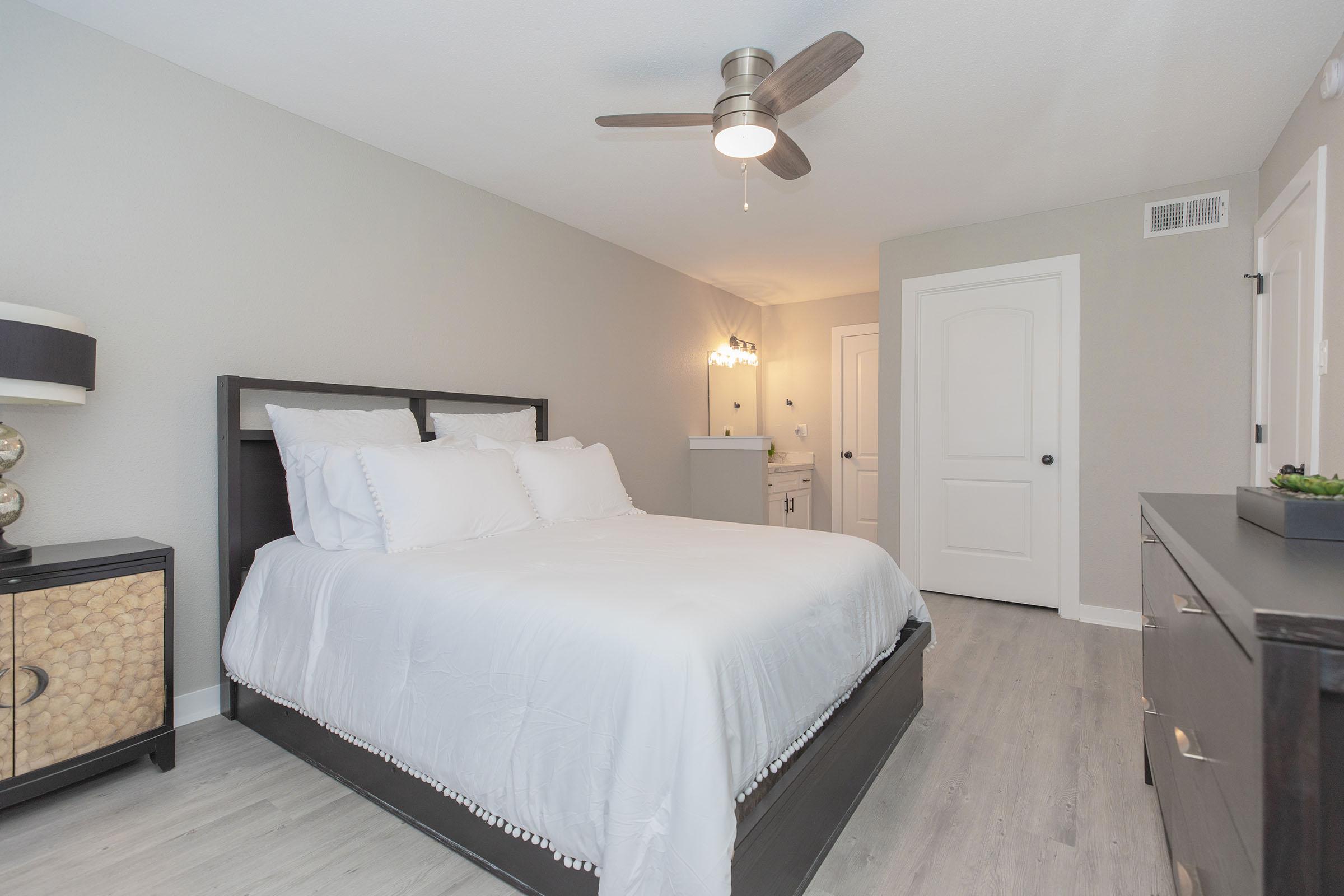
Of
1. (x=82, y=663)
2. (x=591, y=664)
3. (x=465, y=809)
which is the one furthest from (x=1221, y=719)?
(x=82, y=663)

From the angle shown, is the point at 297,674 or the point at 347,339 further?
the point at 347,339

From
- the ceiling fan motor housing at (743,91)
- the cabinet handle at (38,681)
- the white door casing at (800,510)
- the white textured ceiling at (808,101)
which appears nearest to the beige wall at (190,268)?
the white textured ceiling at (808,101)

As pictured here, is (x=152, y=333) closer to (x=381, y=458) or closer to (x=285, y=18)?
(x=381, y=458)

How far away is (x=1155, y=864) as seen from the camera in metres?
1.57

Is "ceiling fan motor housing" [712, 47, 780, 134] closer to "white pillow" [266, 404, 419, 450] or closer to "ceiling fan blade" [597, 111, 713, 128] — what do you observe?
"ceiling fan blade" [597, 111, 713, 128]

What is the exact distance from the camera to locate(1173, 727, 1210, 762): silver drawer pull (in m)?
1.02

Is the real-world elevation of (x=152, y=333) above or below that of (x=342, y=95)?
below

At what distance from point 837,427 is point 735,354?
116 cm

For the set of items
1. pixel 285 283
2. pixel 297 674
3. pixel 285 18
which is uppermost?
pixel 285 18

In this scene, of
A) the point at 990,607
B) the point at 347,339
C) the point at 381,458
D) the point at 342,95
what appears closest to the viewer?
the point at 381,458

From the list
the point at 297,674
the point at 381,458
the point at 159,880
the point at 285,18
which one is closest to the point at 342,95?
the point at 285,18

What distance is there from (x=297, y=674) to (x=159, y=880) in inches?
22.1

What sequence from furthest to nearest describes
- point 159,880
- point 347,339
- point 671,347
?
1. point 671,347
2. point 347,339
3. point 159,880

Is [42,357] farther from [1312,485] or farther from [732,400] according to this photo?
[732,400]
